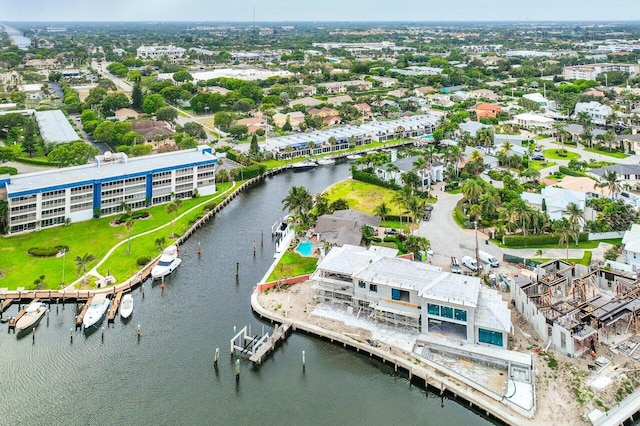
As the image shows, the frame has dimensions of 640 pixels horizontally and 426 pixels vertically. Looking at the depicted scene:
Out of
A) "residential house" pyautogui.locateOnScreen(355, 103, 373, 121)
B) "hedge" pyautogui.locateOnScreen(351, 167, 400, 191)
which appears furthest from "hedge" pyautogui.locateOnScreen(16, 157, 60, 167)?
"residential house" pyautogui.locateOnScreen(355, 103, 373, 121)

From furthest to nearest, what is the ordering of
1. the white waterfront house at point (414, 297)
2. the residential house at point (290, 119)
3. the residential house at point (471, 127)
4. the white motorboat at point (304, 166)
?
the residential house at point (290, 119) → the residential house at point (471, 127) → the white motorboat at point (304, 166) → the white waterfront house at point (414, 297)

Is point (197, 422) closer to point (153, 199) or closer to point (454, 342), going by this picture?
point (454, 342)

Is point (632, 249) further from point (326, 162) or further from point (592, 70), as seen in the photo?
point (592, 70)

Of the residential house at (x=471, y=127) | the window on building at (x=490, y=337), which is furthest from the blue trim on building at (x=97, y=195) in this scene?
the residential house at (x=471, y=127)

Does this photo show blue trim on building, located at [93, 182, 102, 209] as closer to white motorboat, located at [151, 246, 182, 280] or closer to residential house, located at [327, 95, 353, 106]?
white motorboat, located at [151, 246, 182, 280]

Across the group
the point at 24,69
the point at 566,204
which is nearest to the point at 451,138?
the point at 566,204

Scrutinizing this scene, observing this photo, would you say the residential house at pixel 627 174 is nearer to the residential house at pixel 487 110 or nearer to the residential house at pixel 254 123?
the residential house at pixel 487 110
